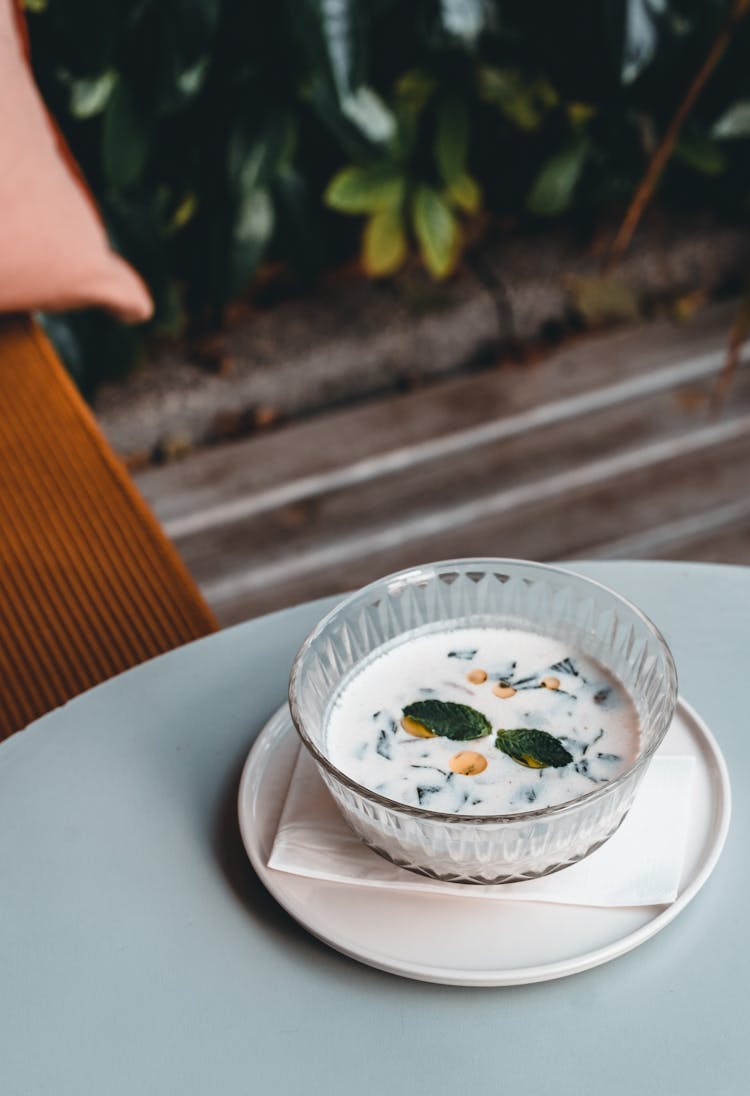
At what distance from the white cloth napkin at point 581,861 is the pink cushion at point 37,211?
771 millimetres

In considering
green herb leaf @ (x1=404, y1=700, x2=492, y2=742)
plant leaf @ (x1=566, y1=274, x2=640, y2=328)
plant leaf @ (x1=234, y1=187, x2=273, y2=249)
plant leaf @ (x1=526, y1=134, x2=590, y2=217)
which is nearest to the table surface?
green herb leaf @ (x1=404, y1=700, x2=492, y2=742)

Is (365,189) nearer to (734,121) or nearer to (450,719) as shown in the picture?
(734,121)

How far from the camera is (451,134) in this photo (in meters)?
1.89

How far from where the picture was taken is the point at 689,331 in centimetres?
214

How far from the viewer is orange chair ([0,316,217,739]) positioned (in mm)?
937

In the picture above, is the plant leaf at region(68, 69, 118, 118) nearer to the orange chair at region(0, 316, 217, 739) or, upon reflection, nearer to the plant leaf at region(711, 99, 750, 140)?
the orange chair at region(0, 316, 217, 739)

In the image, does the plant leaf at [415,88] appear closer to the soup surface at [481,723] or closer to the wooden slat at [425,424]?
the wooden slat at [425,424]

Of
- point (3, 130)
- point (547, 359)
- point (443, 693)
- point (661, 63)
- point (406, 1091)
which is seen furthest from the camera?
point (547, 359)

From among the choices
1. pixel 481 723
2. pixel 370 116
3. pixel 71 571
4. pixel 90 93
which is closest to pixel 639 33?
pixel 370 116

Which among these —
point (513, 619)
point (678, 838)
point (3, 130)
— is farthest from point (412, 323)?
point (678, 838)

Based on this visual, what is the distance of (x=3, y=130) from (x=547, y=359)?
120 centimetres

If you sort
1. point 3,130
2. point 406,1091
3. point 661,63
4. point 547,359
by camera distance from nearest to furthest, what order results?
1. point 406,1091
2. point 3,130
3. point 661,63
4. point 547,359

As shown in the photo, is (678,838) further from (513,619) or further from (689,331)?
(689,331)

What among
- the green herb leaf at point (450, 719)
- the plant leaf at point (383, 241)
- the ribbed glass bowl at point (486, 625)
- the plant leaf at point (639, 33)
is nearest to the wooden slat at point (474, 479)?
the plant leaf at point (383, 241)
